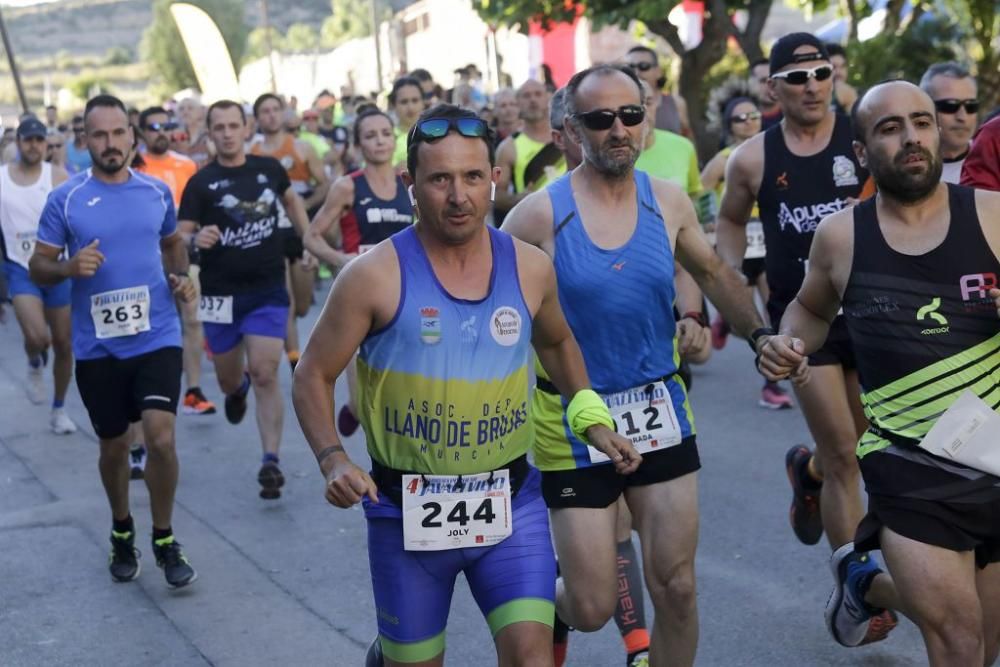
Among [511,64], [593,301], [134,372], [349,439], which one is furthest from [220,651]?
[511,64]

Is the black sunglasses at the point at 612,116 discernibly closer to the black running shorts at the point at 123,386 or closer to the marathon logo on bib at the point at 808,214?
the marathon logo on bib at the point at 808,214

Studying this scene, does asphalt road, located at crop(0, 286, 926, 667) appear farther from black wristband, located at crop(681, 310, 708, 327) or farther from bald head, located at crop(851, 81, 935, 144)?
bald head, located at crop(851, 81, 935, 144)

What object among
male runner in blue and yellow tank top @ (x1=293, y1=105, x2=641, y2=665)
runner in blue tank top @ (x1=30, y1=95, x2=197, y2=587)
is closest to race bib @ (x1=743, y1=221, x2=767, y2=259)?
runner in blue tank top @ (x1=30, y1=95, x2=197, y2=587)

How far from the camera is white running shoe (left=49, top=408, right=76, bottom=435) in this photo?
11500mm

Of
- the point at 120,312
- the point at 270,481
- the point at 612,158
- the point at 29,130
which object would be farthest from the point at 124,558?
the point at 29,130

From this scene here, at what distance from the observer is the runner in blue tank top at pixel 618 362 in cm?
507

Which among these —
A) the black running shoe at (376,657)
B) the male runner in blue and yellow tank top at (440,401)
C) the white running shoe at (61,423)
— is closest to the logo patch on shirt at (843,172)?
the male runner in blue and yellow tank top at (440,401)

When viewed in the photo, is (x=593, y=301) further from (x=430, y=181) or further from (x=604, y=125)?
(x=430, y=181)

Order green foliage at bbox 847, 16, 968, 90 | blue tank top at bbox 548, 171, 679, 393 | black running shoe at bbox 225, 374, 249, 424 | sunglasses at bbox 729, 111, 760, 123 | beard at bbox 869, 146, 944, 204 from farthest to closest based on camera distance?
green foliage at bbox 847, 16, 968, 90 → sunglasses at bbox 729, 111, 760, 123 → black running shoe at bbox 225, 374, 249, 424 → blue tank top at bbox 548, 171, 679, 393 → beard at bbox 869, 146, 944, 204

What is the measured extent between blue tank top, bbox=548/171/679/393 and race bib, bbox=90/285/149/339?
295cm

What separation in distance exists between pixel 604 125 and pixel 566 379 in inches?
39.4

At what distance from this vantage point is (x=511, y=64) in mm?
52812

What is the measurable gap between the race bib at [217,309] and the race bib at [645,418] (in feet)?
15.7

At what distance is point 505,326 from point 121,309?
3.64 m
